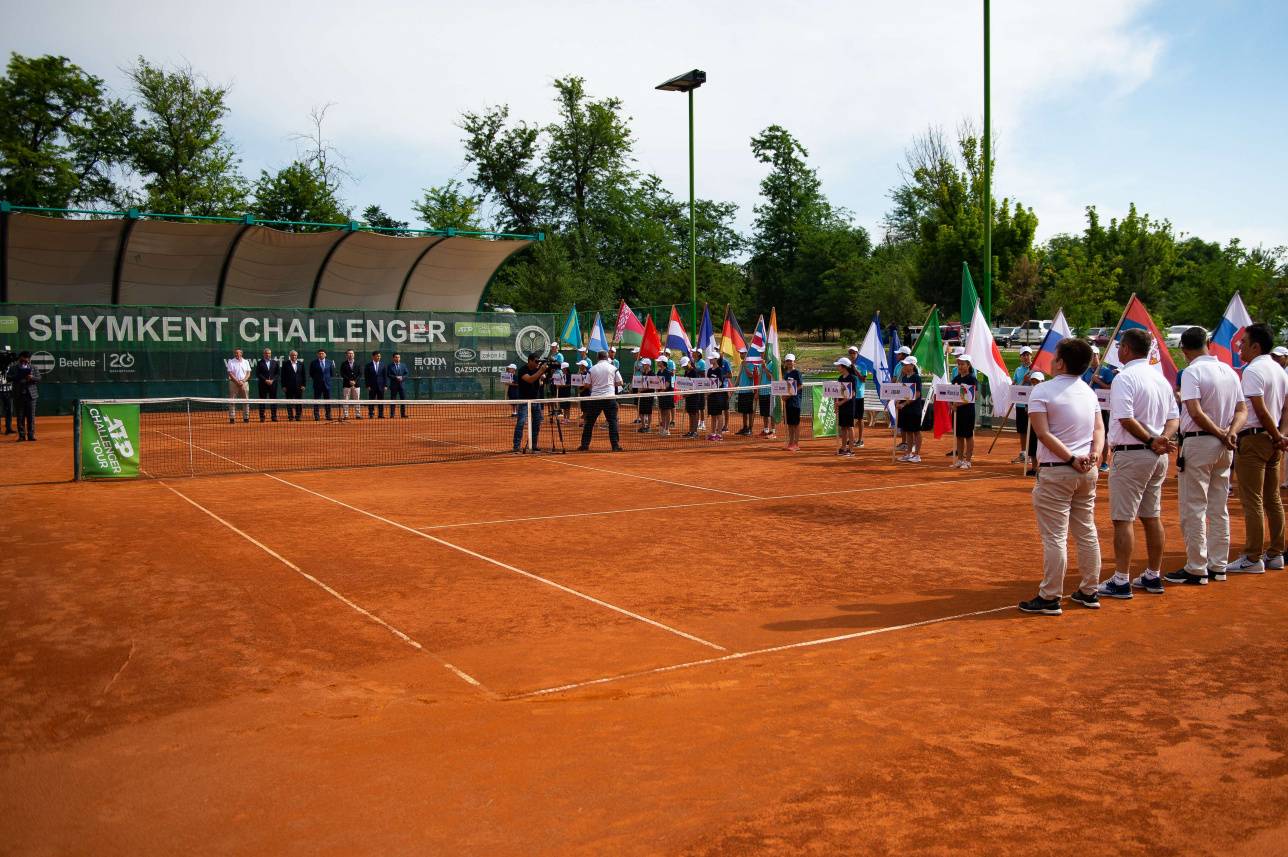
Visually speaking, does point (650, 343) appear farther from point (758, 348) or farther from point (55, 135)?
point (55, 135)

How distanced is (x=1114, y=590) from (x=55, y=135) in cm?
5945

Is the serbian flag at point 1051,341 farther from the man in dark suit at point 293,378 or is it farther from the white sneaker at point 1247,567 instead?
the man in dark suit at point 293,378

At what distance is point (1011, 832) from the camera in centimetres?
415

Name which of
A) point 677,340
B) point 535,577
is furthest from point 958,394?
point 677,340

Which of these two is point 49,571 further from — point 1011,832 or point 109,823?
point 1011,832

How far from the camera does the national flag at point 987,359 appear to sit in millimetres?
17891

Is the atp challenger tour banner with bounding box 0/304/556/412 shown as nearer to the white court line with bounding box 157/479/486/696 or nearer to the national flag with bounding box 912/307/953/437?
the national flag with bounding box 912/307/953/437

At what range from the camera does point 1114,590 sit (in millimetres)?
8141

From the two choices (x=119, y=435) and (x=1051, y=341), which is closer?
(x=119, y=435)

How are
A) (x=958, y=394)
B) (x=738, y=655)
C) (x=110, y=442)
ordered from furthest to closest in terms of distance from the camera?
(x=958, y=394) → (x=110, y=442) → (x=738, y=655)

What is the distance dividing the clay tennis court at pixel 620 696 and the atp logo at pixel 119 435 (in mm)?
4981

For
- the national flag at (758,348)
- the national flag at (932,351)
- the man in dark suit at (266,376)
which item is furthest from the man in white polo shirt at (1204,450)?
the man in dark suit at (266,376)

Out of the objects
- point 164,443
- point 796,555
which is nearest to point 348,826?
point 796,555

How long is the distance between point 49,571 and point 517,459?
1102 centimetres
